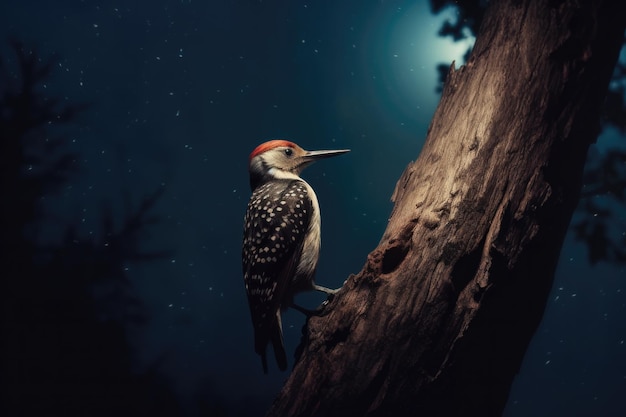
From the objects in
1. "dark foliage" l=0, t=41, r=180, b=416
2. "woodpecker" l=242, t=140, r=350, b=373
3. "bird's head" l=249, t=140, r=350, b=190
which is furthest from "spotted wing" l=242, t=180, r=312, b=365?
"dark foliage" l=0, t=41, r=180, b=416

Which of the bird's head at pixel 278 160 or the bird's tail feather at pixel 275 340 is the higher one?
the bird's head at pixel 278 160

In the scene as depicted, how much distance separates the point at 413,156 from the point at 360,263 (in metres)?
1.28

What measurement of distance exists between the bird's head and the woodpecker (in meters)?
0.20

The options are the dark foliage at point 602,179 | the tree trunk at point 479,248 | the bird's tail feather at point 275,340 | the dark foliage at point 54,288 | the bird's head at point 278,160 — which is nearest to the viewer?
the tree trunk at point 479,248

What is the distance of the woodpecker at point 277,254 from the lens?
2146mm

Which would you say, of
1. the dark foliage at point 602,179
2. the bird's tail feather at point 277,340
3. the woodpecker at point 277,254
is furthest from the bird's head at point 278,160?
the dark foliage at point 602,179

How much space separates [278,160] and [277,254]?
740 millimetres

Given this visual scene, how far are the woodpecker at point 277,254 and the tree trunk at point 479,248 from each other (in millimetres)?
398

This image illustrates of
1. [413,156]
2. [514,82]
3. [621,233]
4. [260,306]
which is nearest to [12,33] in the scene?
[260,306]

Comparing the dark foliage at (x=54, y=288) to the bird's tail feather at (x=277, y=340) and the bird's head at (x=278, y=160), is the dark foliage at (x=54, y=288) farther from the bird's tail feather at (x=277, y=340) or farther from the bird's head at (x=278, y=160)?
the bird's tail feather at (x=277, y=340)

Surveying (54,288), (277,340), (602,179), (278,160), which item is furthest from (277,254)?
(54,288)

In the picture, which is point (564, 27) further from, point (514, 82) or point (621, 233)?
point (621, 233)

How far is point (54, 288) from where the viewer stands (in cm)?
417

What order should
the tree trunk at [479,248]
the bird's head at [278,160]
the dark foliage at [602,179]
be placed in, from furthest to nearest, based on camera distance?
the dark foliage at [602,179]
the bird's head at [278,160]
the tree trunk at [479,248]
